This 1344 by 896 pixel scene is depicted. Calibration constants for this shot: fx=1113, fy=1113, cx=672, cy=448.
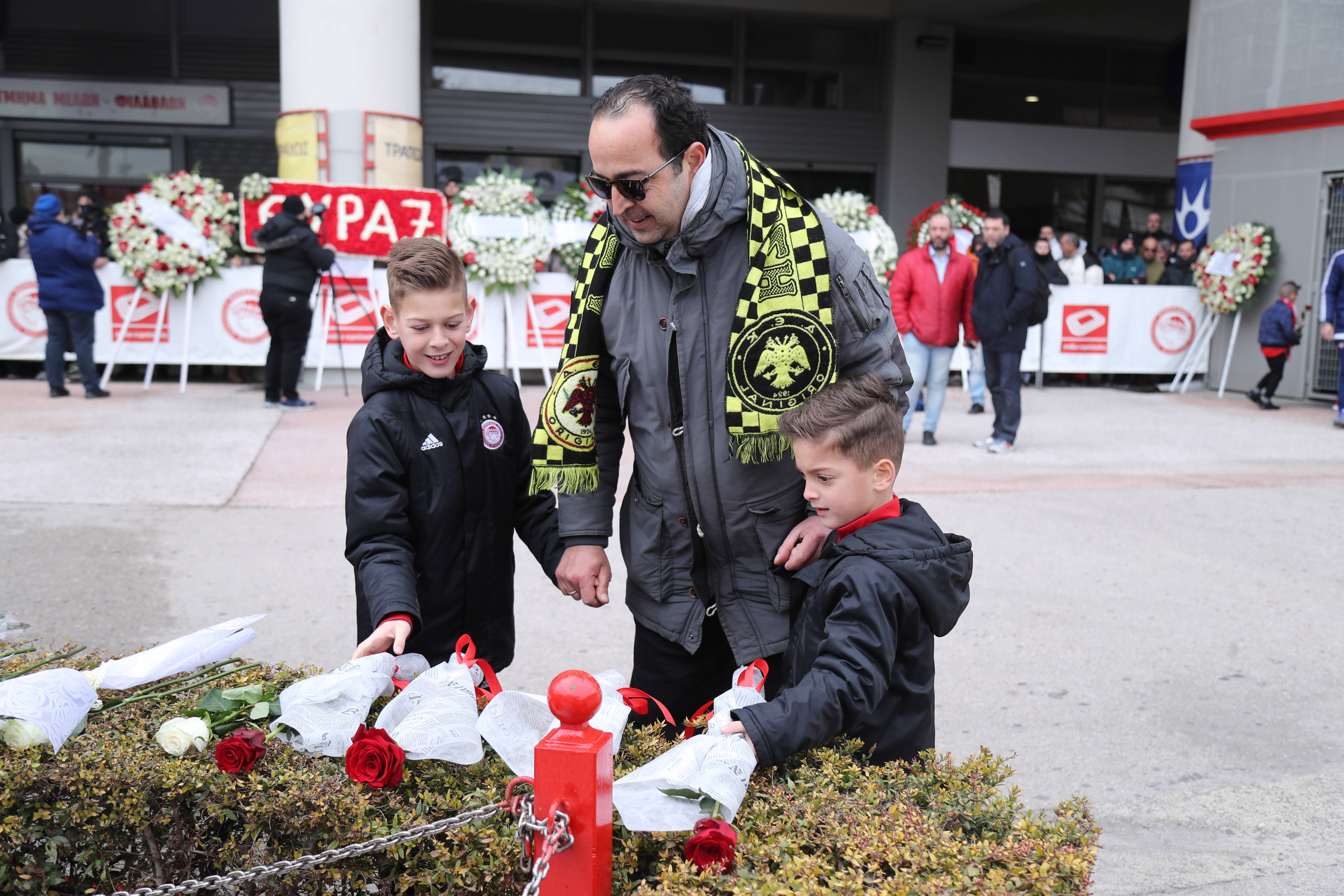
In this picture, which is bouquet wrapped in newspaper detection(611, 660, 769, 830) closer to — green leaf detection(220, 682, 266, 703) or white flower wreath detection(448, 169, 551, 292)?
green leaf detection(220, 682, 266, 703)

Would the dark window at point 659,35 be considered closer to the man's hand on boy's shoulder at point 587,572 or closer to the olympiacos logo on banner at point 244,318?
the olympiacos logo on banner at point 244,318

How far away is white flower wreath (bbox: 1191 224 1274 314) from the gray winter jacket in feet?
42.5

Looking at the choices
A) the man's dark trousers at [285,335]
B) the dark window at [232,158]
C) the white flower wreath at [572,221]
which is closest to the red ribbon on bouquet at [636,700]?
the man's dark trousers at [285,335]

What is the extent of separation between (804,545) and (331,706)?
1072 millimetres

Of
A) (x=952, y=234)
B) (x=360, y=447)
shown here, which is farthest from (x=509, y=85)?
(x=360, y=447)

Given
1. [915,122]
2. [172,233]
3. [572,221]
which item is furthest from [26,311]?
[915,122]

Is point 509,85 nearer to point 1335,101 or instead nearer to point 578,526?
point 1335,101

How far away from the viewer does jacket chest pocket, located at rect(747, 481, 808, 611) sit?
2.62 m

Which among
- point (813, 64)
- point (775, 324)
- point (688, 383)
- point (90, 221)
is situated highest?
point (813, 64)

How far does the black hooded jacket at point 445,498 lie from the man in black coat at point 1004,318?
725 centimetres

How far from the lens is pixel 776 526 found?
2.63m

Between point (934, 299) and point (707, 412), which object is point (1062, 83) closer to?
point (934, 299)

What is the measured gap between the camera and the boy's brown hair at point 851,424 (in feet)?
7.43

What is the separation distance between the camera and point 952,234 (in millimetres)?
9477
